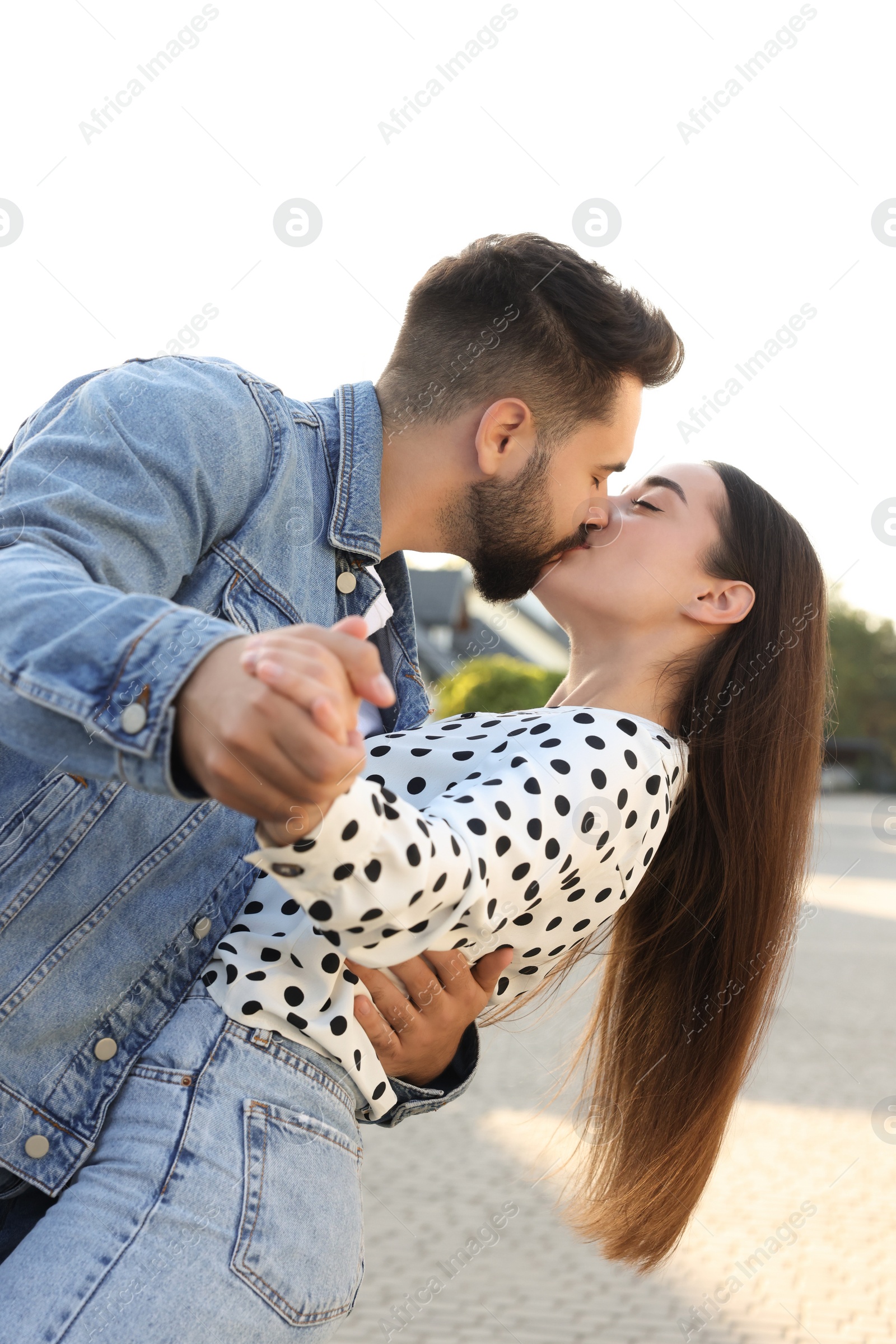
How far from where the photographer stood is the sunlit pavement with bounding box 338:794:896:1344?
542cm

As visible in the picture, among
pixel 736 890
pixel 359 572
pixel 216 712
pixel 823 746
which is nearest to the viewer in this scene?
pixel 216 712

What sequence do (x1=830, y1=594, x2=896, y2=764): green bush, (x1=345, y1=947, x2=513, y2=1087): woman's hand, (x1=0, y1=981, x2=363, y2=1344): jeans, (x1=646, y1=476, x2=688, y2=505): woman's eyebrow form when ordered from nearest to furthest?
(x1=0, y1=981, x2=363, y2=1344): jeans → (x1=345, y1=947, x2=513, y2=1087): woman's hand → (x1=646, y1=476, x2=688, y2=505): woman's eyebrow → (x1=830, y1=594, x2=896, y2=764): green bush

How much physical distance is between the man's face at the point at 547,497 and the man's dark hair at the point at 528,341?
42 mm

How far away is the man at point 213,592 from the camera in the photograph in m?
1.39

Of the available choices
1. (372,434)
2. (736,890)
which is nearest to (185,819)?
(372,434)

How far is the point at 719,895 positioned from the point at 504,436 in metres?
1.24

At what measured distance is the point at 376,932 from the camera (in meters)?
1.68

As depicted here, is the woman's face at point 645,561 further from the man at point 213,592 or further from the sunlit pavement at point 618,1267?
the sunlit pavement at point 618,1267

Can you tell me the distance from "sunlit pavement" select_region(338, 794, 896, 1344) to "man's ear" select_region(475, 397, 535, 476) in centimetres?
Answer: 148

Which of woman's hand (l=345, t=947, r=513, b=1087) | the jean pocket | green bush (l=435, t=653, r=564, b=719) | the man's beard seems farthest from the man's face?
green bush (l=435, t=653, r=564, b=719)

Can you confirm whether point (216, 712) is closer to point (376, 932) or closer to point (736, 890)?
point (376, 932)

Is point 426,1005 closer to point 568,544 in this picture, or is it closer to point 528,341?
point 568,544

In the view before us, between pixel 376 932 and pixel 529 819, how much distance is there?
400mm

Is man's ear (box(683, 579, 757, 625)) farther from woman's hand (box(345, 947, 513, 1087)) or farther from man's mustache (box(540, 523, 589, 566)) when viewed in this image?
woman's hand (box(345, 947, 513, 1087))
